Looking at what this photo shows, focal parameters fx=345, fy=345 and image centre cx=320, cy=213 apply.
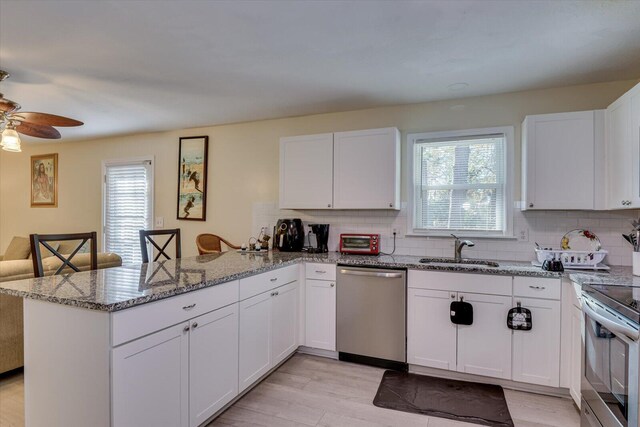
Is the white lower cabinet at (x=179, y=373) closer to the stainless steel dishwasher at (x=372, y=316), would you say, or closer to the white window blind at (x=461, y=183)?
the stainless steel dishwasher at (x=372, y=316)

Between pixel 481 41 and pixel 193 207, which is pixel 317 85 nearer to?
pixel 481 41

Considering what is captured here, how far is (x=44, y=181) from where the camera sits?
5.55m

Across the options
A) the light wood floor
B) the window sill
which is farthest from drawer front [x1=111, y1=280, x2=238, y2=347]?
the window sill

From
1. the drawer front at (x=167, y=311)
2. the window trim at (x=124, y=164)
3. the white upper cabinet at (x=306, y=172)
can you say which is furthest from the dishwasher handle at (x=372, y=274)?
the window trim at (x=124, y=164)

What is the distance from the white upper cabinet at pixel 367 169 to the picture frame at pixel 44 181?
4802 mm

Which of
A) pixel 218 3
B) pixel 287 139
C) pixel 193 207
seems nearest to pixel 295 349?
pixel 287 139

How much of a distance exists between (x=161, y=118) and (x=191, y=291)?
2912 millimetres

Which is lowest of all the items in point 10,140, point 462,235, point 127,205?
point 462,235

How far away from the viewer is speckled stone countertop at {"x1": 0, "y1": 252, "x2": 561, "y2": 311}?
1588 mm

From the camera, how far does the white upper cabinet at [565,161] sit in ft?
8.72

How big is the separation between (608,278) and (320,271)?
81.5 inches

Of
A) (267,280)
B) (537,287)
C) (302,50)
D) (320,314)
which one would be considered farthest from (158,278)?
(537,287)

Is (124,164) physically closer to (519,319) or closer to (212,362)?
(212,362)

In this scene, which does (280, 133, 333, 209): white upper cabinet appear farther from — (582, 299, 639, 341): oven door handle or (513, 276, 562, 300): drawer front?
(582, 299, 639, 341): oven door handle
